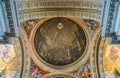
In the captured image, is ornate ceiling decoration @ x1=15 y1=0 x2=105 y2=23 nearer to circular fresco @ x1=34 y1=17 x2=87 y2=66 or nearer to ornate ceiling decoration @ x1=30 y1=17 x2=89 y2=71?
ornate ceiling decoration @ x1=30 y1=17 x2=89 y2=71

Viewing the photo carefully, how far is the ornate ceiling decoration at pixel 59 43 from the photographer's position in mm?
14914

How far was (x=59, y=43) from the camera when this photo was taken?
16.0 meters

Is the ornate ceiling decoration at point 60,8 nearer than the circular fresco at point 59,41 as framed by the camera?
Yes

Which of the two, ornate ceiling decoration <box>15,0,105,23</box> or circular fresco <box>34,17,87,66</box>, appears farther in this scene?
circular fresco <box>34,17,87,66</box>

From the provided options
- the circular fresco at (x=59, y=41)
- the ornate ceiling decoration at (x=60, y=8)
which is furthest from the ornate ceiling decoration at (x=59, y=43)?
the ornate ceiling decoration at (x=60, y=8)

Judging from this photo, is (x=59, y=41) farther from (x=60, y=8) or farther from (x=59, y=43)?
(x=60, y=8)

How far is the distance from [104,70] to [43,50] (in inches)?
178

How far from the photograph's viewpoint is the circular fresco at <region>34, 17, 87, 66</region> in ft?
49.2

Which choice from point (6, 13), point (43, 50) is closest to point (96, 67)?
point (43, 50)

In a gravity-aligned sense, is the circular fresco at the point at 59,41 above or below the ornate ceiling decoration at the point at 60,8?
below

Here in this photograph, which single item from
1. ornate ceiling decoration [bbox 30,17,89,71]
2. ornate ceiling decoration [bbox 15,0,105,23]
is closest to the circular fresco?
ornate ceiling decoration [bbox 30,17,89,71]

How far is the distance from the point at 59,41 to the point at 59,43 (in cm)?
17

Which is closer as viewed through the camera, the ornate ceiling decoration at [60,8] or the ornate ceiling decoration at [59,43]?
the ornate ceiling decoration at [60,8]

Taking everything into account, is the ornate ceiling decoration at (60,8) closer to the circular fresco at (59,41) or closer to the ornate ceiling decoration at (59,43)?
the ornate ceiling decoration at (59,43)
